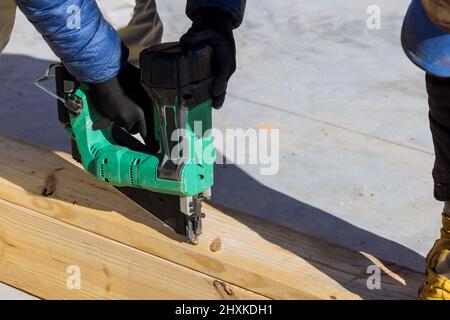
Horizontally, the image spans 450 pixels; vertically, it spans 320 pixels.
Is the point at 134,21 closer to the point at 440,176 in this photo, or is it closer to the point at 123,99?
the point at 123,99

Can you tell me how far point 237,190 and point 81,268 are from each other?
2.61 feet

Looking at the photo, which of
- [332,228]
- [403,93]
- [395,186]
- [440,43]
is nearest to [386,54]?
[403,93]

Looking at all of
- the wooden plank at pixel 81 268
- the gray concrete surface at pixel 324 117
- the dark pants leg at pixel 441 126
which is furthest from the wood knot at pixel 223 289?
the gray concrete surface at pixel 324 117

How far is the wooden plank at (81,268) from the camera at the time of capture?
244 centimetres

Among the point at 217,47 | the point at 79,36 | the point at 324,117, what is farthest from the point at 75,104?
the point at 324,117

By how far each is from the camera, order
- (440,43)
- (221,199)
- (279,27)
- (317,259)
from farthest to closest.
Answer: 1. (279,27)
2. (221,199)
3. (317,259)
4. (440,43)

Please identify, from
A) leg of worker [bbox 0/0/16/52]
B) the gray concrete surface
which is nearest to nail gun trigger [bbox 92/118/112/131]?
the gray concrete surface

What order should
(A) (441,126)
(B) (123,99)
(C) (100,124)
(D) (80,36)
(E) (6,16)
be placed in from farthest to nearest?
1. (E) (6,16)
2. (C) (100,124)
3. (B) (123,99)
4. (D) (80,36)
5. (A) (441,126)

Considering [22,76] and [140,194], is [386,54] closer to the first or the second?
[22,76]

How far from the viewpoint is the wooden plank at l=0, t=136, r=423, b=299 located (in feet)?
7.55

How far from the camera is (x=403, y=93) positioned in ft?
12.7

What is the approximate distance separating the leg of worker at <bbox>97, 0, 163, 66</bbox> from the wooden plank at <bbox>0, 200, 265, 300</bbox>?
104 cm

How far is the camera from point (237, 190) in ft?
10.7
